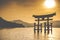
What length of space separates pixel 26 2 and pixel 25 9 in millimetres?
294

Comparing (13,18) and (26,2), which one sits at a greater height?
(26,2)

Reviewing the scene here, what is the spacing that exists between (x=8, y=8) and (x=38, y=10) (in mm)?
1202

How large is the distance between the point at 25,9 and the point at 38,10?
1.77 feet

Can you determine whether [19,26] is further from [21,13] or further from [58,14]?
[58,14]

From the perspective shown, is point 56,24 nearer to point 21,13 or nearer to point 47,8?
point 47,8

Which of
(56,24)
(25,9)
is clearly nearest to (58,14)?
(56,24)

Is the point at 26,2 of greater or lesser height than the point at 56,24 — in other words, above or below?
above

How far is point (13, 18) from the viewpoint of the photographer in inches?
386

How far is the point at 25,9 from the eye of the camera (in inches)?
392

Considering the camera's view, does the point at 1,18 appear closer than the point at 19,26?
Yes

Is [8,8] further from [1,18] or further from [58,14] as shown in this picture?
[58,14]

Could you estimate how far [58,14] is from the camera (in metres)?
9.81

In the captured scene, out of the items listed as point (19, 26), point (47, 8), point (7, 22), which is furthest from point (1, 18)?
point (47, 8)

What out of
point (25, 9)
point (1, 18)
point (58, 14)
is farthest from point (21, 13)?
point (58, 14)
